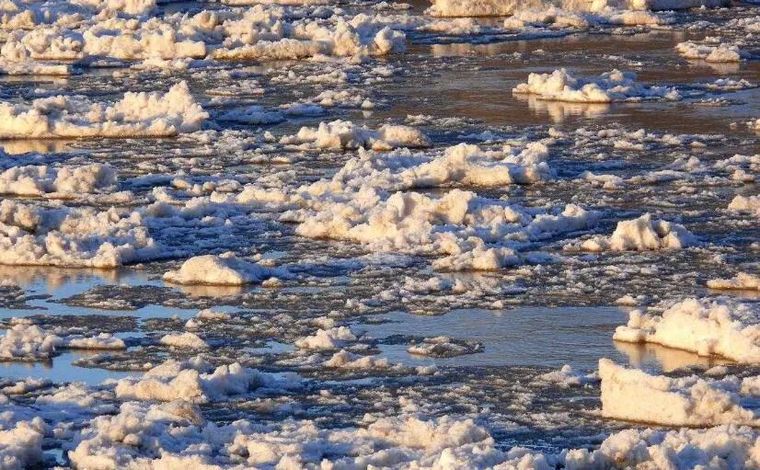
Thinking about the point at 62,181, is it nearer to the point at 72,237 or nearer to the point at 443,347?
the point at 72,237

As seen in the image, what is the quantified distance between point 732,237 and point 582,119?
616 centimetres

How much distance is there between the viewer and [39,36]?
1080 inches

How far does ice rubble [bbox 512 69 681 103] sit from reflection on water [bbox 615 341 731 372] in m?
10.4

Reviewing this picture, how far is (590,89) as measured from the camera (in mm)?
20891

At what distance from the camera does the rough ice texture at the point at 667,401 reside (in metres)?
9.04

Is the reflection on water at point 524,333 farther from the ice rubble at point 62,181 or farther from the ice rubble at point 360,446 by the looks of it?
the ice rubble at point 62,181

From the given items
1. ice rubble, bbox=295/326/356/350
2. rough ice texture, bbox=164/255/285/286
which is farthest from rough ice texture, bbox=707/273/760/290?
rough ice texture, bbox=164/255/285/286

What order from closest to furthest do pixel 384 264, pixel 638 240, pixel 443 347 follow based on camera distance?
pixel 443 347, pixel 384 264, pixel 638 240

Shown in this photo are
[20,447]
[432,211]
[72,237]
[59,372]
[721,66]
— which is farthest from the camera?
[721,66]

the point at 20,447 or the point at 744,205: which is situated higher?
the point at 20,447

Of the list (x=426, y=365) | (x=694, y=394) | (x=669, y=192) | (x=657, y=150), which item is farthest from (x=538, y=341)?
(x=657, y=150)

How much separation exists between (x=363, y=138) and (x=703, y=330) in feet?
26.3

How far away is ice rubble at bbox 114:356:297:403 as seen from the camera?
9555 millimetres

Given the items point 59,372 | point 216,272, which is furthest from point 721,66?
point 59,372
